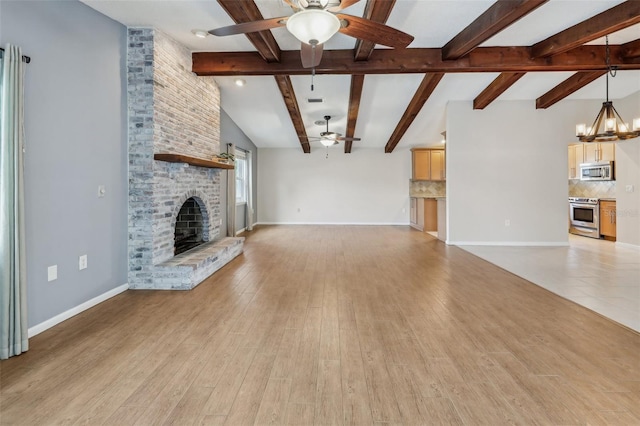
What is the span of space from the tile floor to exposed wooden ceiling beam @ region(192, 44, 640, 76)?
2845 mm

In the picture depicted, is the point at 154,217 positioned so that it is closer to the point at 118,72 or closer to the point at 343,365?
the point at 118,72

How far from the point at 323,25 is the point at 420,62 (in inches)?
109

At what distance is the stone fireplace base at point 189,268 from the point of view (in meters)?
3.78

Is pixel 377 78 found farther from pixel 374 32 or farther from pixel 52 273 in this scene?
pixel 52 273

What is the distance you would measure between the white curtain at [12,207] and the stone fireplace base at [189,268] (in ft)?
4.95

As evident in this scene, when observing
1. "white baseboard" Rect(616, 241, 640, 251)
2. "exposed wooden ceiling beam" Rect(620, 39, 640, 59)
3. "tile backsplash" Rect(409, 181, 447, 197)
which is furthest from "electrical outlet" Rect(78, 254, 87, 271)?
"tile backsplash" Rect(409, 181, 447, 197)

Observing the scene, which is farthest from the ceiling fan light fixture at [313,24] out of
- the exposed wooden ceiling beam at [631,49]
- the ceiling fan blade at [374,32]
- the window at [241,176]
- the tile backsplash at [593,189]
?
the tile backsplash at [593,189]

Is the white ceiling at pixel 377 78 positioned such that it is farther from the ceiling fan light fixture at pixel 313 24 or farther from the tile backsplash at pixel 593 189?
the tile backsplash at pixel 593 189

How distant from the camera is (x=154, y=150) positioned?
3.79m

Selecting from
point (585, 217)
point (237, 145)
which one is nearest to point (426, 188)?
point (585, 217)

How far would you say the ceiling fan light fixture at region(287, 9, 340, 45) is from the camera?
7.54 ft

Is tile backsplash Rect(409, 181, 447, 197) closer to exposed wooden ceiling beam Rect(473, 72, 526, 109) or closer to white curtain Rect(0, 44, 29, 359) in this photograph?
exposed wooden ceiling beam Rect(473, 72, 526, 109)

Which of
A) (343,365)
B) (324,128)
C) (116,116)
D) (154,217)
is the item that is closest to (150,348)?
(343,365)

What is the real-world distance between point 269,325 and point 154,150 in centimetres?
246
